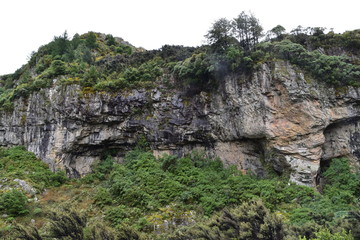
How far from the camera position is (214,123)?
71.4ft

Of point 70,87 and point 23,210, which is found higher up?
point 70,87

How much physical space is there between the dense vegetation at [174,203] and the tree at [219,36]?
32.0 feet

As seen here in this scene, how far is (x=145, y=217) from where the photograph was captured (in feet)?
47.8

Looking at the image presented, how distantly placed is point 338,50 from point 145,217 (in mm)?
21594

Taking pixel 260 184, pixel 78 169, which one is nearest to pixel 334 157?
pixel 260 184

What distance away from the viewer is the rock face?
18938 millimetres

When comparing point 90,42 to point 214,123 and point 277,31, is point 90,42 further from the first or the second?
point 277,31

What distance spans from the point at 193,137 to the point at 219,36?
9015 millimetres

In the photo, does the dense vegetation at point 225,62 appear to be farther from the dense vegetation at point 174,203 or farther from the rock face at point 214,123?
the dense vegetation at point 174,203

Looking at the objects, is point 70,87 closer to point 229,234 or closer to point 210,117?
point 210,117

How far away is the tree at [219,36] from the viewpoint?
808 inches

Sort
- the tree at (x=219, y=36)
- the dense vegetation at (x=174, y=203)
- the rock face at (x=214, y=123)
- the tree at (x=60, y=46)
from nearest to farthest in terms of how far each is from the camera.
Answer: the dense vegetation at (x=174, y=203)
the rock face at (x=214, y=123)
the tree at (x=219, y=36)
the tree at (x=60, y=46)

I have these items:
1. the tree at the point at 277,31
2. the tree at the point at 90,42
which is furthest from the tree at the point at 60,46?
the tree at the point at 277,31

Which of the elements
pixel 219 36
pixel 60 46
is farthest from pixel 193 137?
pixel 60 46
